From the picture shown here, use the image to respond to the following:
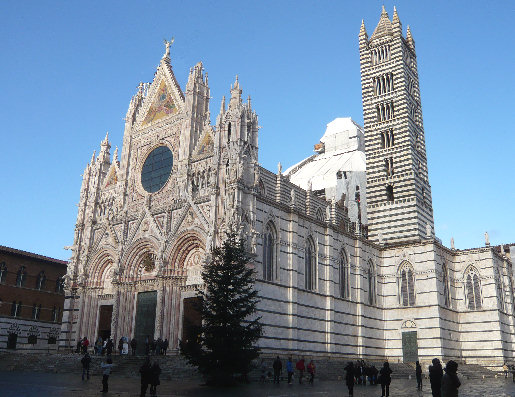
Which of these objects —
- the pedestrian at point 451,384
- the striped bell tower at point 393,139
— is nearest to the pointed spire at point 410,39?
the striped bell tower at point 393,139

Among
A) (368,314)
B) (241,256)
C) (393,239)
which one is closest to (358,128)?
(393,239)

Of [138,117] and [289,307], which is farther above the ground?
[138,117]

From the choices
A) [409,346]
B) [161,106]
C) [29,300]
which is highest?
[161,106]


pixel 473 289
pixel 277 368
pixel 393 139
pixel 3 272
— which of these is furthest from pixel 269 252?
pixel 3 272

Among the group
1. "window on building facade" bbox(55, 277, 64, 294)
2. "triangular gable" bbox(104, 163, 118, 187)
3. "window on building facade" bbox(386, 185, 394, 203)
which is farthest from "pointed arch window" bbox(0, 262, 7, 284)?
"window on building facade" bbox(386, 185, 394, 203)

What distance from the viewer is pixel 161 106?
39.1m

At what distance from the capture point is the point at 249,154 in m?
32.1

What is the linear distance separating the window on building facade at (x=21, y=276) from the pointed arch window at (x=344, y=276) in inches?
1040

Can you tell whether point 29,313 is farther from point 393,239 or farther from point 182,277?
point 393,239

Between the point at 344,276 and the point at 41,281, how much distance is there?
2612 cm

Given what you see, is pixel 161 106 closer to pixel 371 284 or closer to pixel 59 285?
pixel 59 285

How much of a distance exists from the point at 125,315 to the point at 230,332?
1456 cm

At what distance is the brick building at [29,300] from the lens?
Answer: 136 feet

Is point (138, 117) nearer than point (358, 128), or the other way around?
point (138, 117)
